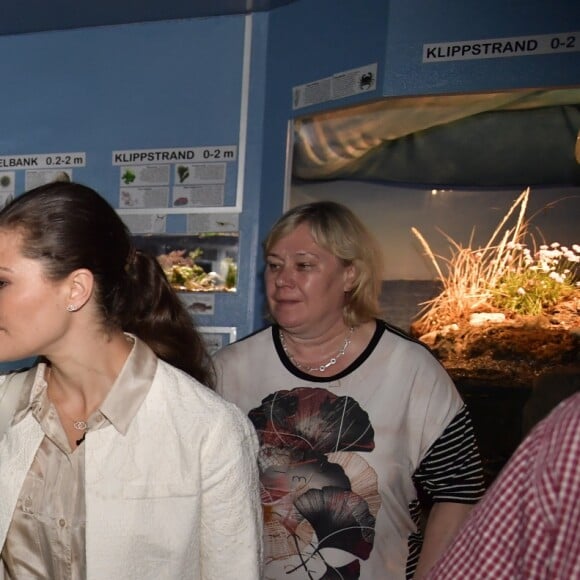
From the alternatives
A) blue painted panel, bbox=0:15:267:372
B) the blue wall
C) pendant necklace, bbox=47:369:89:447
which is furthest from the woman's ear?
blue painted panel, bbox=0:15:267:372

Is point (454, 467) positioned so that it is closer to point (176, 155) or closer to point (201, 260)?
point (201, 260)

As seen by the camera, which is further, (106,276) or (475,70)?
(475,70)

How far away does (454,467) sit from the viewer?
218cm

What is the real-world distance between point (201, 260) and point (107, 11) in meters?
1.25

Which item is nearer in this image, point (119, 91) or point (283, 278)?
point (283, 278)

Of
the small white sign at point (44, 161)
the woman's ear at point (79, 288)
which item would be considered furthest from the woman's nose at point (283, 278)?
the small white sign at point (44, 161)

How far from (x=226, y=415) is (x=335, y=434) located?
0.62m

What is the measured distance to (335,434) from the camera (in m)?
2.25

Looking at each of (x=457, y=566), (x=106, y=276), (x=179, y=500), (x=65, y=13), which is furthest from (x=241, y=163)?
(x=457, y=566)

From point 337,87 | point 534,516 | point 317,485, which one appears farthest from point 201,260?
point 534,516

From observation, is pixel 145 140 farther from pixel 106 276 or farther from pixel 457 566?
pixel 457 566

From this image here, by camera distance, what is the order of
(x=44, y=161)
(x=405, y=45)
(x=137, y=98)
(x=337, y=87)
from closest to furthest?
(x=405, y=45) → (x=337, y=87) → (x=137, y=98) → (x=44, y=161)

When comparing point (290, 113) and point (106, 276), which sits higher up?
point (290, 113)

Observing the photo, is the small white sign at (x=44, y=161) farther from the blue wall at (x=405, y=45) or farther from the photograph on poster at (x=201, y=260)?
the blue wall at (x=405, y=45)
